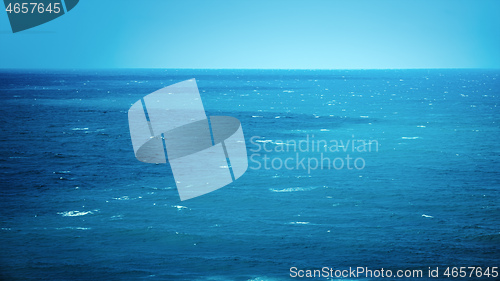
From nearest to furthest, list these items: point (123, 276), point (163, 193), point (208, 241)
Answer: point (123, 276), point (208, 241), point (163, 193)

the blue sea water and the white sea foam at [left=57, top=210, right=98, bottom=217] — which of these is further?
the white sea foam at [left=57, top=210, right=98, bottom=217]

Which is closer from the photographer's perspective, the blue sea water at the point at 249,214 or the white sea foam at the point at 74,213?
the blue sea water at the point at 249,214

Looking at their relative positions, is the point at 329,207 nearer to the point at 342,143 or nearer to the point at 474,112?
the point at 342,143

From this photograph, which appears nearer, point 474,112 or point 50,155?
point 50,155

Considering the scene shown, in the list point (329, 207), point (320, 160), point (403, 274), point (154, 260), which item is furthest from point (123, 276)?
point (320, 160)

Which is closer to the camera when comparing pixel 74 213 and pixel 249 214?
pixel 249 214

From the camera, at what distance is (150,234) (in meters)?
25.3

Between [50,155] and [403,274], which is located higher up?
[403,274]

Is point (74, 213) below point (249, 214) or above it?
below

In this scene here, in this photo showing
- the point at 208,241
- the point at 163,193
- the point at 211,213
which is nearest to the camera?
the point at 208,241

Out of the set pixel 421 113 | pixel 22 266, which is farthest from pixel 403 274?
pixel 421 113

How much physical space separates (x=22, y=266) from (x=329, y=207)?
15.0 metres

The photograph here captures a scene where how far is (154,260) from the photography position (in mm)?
22328

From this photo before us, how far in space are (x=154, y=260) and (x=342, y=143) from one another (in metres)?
31.2
